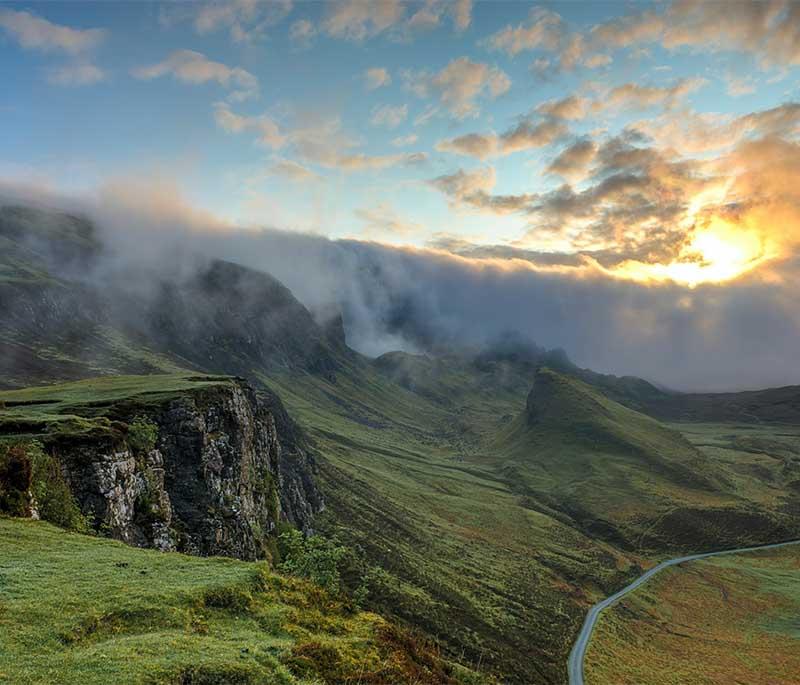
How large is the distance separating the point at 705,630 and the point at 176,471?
139 m

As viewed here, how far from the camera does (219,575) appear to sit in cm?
3219

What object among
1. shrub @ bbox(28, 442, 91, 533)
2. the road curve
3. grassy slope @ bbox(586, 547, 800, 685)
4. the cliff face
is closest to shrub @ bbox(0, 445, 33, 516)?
shrub @ bbox(28, 442, 91, 533)

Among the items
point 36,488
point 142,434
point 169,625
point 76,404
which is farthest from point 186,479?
point 169,625

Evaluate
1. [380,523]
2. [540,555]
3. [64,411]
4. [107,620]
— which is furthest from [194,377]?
[540,555]

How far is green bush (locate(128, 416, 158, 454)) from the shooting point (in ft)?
183

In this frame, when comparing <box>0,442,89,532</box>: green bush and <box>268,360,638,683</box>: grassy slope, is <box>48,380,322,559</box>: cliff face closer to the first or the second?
<box>0,442,89,532</box>: green bush

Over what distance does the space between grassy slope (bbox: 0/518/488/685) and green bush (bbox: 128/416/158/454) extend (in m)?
19.2

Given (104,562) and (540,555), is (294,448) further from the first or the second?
(104,562)

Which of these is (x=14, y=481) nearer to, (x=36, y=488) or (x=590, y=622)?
(x=36, y=488)

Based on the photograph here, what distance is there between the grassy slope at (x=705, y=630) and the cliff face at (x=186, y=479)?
2904 inches

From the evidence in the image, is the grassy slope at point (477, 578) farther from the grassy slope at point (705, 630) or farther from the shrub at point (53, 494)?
the shrub at point (53, 494)

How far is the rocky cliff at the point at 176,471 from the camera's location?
1805 inches

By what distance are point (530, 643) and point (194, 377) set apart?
8974 centimetres

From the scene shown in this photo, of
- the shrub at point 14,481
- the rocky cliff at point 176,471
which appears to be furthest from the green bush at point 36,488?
the rocky cliff at point 176,471
